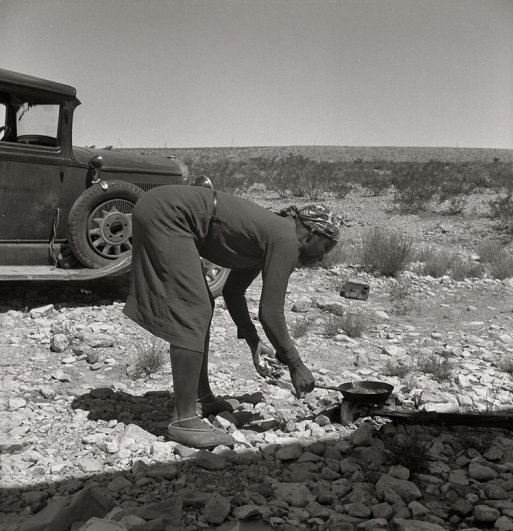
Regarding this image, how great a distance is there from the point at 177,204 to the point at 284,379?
1.90 metres

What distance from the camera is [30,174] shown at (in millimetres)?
6160

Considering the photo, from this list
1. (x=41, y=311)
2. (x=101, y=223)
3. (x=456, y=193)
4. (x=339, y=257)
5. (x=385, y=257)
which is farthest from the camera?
(x=456, y=193)

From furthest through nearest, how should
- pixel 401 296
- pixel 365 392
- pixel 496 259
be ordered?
pixel 496 259, pixel 401 296, pixel 365 392

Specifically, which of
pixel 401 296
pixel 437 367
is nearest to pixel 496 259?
pixel 401 296

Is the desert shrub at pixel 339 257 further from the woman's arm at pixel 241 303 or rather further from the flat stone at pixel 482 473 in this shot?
the flat stone at pixel 482 473

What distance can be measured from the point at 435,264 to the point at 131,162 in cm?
465

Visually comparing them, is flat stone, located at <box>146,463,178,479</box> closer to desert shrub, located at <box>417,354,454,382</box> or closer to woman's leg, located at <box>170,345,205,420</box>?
woman's leg, located at <box>170,345,205,420</box>

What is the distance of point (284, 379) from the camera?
15.8 feet

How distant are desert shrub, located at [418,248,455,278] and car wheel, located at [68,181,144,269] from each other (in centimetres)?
464

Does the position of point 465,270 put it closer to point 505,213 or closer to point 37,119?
point 505,213

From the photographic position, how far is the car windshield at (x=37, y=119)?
20.3ft

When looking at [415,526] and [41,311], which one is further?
[41,311]

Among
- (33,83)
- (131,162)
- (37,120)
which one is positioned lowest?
(131,162)

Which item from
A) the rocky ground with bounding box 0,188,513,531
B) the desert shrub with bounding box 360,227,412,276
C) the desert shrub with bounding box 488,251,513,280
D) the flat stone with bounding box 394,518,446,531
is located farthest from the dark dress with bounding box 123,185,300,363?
the desert shrub with bounding box 488,251,513,280
